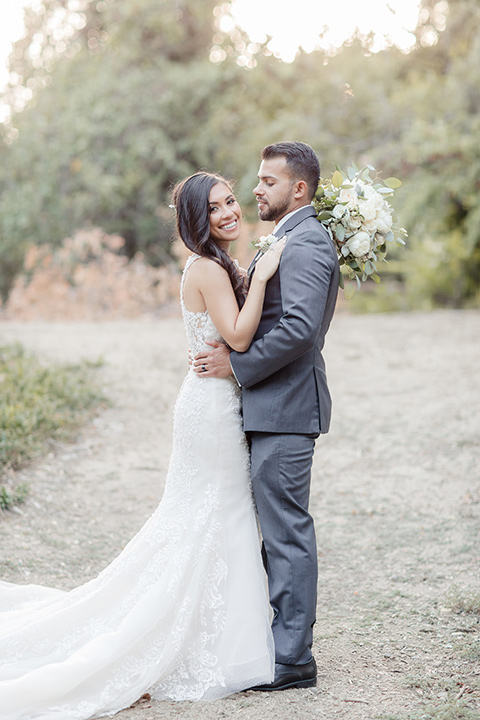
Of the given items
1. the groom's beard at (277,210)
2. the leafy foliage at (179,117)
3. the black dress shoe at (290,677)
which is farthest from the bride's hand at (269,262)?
the leafy foliage at (179,117)

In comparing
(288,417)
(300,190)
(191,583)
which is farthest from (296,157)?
(191,583)

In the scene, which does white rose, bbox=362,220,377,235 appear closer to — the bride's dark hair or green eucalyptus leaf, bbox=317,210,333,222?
green eucalyptus leaf, bbox=317,210,333,222

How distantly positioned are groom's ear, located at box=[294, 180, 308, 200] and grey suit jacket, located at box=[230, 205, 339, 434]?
0.18ft

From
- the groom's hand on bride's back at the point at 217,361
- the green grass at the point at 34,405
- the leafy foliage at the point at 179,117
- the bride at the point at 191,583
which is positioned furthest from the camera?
the leafy foliage at the point at 179,117

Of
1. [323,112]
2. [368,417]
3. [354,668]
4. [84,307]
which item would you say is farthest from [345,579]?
[323,112]

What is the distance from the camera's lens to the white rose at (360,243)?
10.3 feet

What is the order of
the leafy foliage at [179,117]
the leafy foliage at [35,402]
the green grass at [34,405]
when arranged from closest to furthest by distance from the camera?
the green grass at [34,405] → the leafy foliage at [35,402] → the leafy foliage at [179,117]

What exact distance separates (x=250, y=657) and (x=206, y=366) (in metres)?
1.16

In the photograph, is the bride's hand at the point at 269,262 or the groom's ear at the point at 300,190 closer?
the bride's hand at the point at 269,262

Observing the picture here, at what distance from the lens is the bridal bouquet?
125 inches

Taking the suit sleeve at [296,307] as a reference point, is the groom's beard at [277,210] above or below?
above

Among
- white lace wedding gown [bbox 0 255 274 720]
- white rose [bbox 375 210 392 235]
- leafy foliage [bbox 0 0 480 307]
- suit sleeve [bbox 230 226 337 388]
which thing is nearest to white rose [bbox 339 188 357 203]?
white rose [bbox 375 210 392 235]

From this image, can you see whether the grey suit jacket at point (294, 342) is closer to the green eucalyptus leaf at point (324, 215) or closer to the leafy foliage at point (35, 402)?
the green eucalyptus leaf at point (324, 215)

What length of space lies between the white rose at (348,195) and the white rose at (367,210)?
4 centimetres
